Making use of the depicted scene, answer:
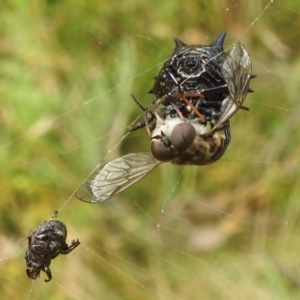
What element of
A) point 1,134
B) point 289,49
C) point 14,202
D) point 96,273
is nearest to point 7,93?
point 1,134

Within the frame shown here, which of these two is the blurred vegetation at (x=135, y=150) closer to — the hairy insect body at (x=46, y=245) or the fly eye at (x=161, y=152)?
the hairy insect body at (x=46, y=245)

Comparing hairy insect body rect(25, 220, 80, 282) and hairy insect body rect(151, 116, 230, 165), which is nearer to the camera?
hairy insect body rect(151, 116, 230, 165)

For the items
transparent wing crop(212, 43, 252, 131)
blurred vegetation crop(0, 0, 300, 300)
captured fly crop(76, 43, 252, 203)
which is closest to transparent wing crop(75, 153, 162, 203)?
captured fly crop(76, 43, 252, 203)

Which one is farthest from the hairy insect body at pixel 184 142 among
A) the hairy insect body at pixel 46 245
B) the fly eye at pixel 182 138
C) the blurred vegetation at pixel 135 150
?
the blurred vegetation at pixel 135 150

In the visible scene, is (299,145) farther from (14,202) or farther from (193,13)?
(14,202)

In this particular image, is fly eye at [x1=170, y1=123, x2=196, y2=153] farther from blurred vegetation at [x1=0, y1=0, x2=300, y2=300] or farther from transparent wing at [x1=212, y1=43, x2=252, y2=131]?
blurred vegetation at [x1=0, y1=0, x2=300, y2=300]

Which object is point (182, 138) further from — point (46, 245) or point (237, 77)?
point (46, 245)
